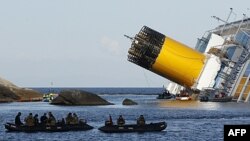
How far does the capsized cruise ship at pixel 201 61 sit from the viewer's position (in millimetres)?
109062

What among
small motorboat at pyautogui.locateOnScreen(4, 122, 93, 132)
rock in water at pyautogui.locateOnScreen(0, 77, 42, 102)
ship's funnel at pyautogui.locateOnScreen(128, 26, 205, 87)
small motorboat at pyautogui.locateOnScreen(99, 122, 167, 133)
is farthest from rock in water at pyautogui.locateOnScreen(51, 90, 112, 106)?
small motorboat at pyautogui.locateOnScreen(99, 122, 167, 133)

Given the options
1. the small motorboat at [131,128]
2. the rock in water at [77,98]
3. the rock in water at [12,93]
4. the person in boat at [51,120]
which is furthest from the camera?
the rock in water at [12,93]

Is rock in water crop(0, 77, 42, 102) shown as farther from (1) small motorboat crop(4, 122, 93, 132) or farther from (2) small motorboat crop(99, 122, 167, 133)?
(2) small motorboat crop(99, 122, 167, 133)

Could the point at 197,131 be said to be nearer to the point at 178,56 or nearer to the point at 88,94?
the point at 178,56

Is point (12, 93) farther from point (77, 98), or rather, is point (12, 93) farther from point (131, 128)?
point (131, 128)

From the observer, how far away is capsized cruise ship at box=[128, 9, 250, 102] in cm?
10906

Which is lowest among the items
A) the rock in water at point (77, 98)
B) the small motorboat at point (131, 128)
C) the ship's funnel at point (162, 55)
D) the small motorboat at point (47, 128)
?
the small motorboat at point (47, 128)

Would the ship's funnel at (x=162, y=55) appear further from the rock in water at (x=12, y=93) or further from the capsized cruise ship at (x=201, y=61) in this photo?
the rock in water at (x=12, y=93)

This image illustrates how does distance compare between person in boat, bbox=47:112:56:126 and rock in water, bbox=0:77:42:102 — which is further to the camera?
rock in water, bbox=0:77:42:102

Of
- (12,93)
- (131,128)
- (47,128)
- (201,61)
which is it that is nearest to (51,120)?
(47,128)

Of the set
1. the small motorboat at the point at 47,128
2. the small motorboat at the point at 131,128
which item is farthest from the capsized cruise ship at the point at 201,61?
the small motorboat at the point at 131,128

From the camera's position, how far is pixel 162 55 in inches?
4257

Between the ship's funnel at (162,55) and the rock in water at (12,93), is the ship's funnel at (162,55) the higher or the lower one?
the higher one

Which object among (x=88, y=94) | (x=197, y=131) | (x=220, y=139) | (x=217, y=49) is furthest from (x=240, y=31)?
(x=220, y=139)
